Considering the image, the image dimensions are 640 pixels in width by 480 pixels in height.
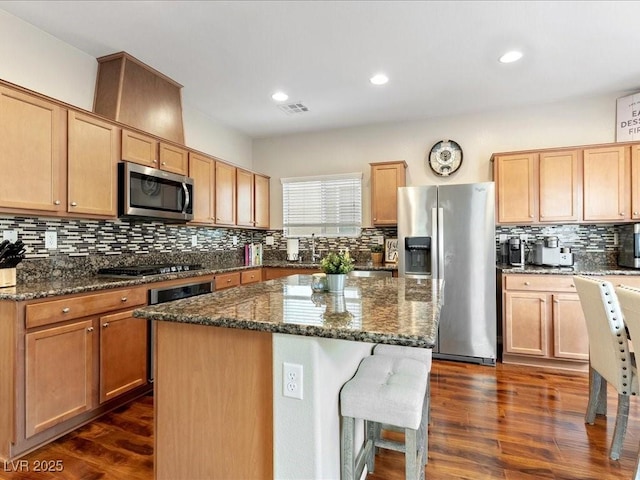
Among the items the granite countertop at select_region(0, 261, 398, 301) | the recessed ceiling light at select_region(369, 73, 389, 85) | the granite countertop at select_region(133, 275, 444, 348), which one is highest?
the recessed ceiling light at select_region(369, 73, 389, 85)

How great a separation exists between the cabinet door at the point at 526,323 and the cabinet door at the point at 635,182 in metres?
1.21

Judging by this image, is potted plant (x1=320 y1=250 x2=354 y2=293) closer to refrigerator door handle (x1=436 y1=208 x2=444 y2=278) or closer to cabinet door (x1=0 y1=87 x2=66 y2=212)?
cabinet door (x1=0 y1=87 x2=66 y2=212)

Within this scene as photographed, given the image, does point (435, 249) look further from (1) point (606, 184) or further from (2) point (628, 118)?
(2) point (628, 118)

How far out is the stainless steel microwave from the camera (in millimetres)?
2801

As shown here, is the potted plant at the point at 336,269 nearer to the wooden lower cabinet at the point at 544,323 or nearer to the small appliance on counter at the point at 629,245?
the wooden lower cabinet at the point at 544,323

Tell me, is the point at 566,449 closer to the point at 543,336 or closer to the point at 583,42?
the point at 543,336

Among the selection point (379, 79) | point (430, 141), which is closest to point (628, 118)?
point (430, 141)

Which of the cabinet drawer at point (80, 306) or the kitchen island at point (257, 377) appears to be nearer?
the kitchen island at point (257, 377)

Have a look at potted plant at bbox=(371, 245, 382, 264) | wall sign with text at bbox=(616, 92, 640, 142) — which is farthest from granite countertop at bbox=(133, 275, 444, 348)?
wall sign with text at bbox=(616, 92, 640, 142)

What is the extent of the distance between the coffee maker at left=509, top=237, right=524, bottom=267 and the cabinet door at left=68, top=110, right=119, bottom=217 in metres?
3.87

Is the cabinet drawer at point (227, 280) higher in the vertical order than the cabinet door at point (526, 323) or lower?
higher

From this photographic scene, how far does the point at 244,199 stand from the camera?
449cm

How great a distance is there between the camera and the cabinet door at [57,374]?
1.99 m

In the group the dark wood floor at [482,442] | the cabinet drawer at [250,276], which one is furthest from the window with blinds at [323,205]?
the dark wood floor at [482,442]
